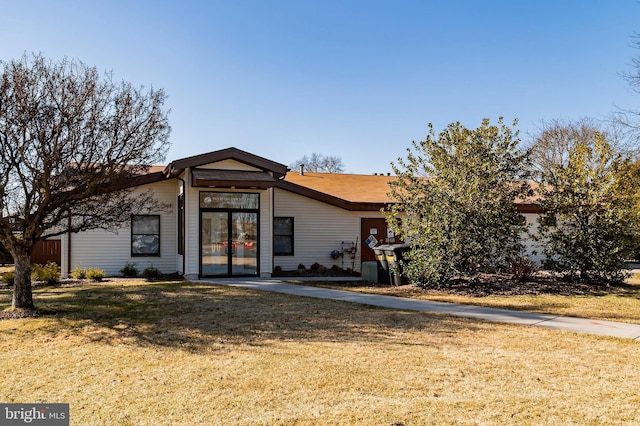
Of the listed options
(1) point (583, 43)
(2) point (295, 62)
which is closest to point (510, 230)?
(1) point (583, 43)

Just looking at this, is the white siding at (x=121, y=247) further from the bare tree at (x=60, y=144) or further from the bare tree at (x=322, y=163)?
the bare tree at (x=322, y=163)

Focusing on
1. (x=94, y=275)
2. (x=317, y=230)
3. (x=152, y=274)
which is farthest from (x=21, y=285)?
(x=317, y=230)

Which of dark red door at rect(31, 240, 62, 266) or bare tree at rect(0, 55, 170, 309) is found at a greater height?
bare tree at rect(0, 55, 170, 309)

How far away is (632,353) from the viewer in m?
6.27

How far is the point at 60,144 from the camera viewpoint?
8875mm

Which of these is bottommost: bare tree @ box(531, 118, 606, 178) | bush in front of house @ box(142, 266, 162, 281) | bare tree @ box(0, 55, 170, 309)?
bush in front of house @ box(142, 266, 162, 281)

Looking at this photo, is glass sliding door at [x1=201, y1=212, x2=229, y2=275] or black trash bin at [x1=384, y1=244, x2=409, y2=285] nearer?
black trash bin at [x1=384, y1=244, x2=409, y2=285]

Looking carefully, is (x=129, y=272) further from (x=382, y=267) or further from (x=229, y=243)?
(x=382, y=267)

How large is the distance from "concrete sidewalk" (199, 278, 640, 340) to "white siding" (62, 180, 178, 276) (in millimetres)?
3930

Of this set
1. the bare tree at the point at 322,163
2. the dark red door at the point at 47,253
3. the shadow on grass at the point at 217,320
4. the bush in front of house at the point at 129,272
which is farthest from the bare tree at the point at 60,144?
the bare tree at the point at 322,163

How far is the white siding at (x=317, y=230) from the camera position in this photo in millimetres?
18797

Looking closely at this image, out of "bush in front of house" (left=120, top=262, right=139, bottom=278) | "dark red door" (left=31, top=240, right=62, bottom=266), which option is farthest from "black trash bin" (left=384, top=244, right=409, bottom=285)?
"dark red door" (left=31, top=240, right=62, bottom=266)

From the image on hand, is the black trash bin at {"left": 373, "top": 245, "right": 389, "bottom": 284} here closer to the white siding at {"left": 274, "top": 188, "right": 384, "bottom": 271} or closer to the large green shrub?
the large green shrub

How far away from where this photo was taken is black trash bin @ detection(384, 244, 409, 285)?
47.2 feet
